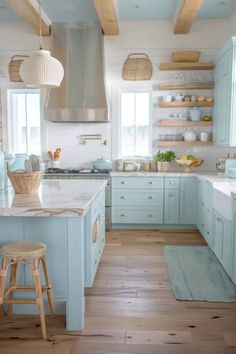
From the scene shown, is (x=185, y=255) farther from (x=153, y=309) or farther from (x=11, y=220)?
(x=11, y=220)

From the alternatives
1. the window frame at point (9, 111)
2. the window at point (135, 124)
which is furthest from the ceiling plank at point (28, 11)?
the window at point (135, 124)

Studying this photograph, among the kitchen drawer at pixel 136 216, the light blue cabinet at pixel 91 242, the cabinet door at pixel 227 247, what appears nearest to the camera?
the light blue cabinet at pixel 91 242

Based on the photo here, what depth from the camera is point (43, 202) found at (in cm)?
228

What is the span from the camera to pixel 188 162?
5.10 metres

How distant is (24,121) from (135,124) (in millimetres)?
1833

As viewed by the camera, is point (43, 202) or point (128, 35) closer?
point (43, 202)

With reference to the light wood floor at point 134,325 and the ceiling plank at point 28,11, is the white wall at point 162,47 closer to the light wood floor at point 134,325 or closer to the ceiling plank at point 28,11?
the ceiling plank at point 28,11

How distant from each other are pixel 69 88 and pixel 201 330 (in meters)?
3.83

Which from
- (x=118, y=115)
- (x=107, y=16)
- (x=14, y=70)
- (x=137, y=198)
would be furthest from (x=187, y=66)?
(x=14, y=70)

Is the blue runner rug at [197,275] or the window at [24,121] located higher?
the window at [24,121]

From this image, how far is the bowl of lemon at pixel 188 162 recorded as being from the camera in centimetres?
510

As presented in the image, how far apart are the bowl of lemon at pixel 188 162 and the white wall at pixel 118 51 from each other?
279mm

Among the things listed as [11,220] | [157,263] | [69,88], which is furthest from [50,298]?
[69,88]

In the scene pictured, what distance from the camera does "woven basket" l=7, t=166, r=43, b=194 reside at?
252 cm
